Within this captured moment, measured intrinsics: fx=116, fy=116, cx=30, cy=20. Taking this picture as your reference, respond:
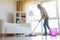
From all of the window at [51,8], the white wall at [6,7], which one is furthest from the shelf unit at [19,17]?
the window at [51,8]

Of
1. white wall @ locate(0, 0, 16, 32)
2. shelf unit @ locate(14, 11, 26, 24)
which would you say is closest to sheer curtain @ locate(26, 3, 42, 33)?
shelf unit @ locate(14, 11, 26, 24)

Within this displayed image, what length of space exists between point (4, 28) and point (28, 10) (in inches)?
109

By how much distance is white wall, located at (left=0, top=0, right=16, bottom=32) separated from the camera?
488cm

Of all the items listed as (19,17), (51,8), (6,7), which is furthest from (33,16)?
(6,7)

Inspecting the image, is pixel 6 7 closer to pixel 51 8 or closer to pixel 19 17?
pixel 19 17

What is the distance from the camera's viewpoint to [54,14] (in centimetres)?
606

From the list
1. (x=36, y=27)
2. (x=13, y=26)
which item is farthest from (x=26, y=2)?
(x=13, y=26)

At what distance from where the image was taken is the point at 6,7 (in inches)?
207

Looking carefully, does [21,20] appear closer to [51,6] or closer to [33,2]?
[33,2]

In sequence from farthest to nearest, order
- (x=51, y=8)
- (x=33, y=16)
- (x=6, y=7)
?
(x=33, y=16)
(x=51, y=8)
(x=6, y=7)

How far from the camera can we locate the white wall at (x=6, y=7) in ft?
16.0

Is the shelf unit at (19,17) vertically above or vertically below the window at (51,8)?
below

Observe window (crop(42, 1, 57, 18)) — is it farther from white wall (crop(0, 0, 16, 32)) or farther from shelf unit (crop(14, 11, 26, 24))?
white wall (crop(0, 0, 16, 32))

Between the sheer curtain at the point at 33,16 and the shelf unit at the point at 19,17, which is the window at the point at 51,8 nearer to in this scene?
the sheer curtain at the point at 33,16
